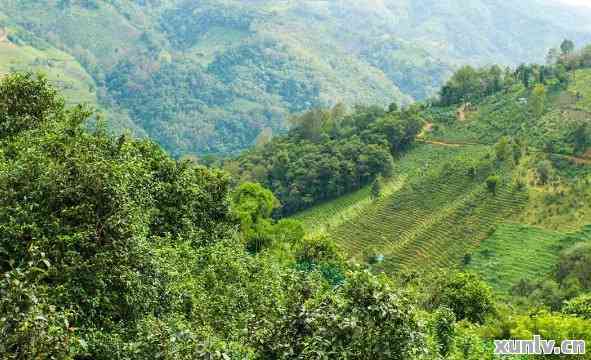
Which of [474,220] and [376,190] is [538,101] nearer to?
[376,190]

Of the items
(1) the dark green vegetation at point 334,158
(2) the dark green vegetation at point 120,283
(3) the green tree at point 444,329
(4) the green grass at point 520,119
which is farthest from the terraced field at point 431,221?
(3) the green tree at point 444,329

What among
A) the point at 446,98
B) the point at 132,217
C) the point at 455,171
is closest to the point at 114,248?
the point at 132,217

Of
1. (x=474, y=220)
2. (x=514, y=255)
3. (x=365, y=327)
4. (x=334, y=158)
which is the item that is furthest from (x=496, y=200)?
(x=365, y=327)

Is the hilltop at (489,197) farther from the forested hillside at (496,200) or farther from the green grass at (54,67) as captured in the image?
the green grass at (54,67)

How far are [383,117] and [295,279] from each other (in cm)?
6650

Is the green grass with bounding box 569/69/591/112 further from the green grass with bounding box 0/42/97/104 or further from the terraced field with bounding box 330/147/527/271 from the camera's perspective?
the green grass with bounding box 0/42/97/104

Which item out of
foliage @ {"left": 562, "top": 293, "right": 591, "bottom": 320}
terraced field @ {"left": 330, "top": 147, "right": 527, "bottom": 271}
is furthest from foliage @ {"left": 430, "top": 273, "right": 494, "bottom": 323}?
terraced field @ {"left": 330, "top": 147, "right": 527, "bottom": 271}

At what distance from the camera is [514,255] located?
41.6m

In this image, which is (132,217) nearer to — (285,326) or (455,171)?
(285,326)

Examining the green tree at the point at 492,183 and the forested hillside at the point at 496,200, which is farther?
the green tree at the point at 492,183

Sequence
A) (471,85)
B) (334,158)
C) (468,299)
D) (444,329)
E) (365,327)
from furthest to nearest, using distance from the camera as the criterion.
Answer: (471,85), (334,158), (468,299), (444,329), (365,327)

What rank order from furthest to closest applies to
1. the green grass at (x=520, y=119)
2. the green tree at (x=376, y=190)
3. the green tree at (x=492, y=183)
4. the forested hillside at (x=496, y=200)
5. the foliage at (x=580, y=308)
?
the green tree at (x=376, y=190)
the green grass at (x=520, y=119)
the green tree at (x=492, y=183)
the forested hillside at (x=496, y=200)
the foliage at (x=580, y=308)

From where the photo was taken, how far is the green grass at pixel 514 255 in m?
39.3

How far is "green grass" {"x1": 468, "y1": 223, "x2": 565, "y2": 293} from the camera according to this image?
A: 1549 inches
